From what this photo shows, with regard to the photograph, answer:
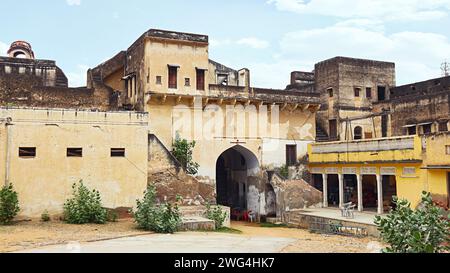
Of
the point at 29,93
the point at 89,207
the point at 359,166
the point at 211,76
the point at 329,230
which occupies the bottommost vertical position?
the point at 329,230

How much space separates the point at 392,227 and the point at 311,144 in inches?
679

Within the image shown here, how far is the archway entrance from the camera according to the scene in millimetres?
24902

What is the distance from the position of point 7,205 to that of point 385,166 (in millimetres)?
15040

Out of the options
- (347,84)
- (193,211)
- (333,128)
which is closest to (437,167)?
(193,211)

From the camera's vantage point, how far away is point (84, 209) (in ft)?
51.9

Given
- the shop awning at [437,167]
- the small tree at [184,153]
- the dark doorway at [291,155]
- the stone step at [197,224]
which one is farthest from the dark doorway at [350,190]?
the stone step at [197,224]

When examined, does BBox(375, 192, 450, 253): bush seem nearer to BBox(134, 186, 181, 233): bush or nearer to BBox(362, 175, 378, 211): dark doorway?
BBox(134, 186, 181, 233): bush

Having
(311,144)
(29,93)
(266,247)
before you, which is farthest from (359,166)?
(29,93)

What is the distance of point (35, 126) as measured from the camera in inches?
643

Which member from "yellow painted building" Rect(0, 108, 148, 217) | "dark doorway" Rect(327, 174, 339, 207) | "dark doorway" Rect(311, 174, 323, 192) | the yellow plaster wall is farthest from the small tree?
"dark doorway" Rect(327, 174, 339, 207)

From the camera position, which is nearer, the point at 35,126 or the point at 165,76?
the point at 35,126

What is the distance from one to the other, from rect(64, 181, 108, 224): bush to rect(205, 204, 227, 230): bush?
159 inches

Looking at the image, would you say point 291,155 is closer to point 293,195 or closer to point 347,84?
point 293,195
